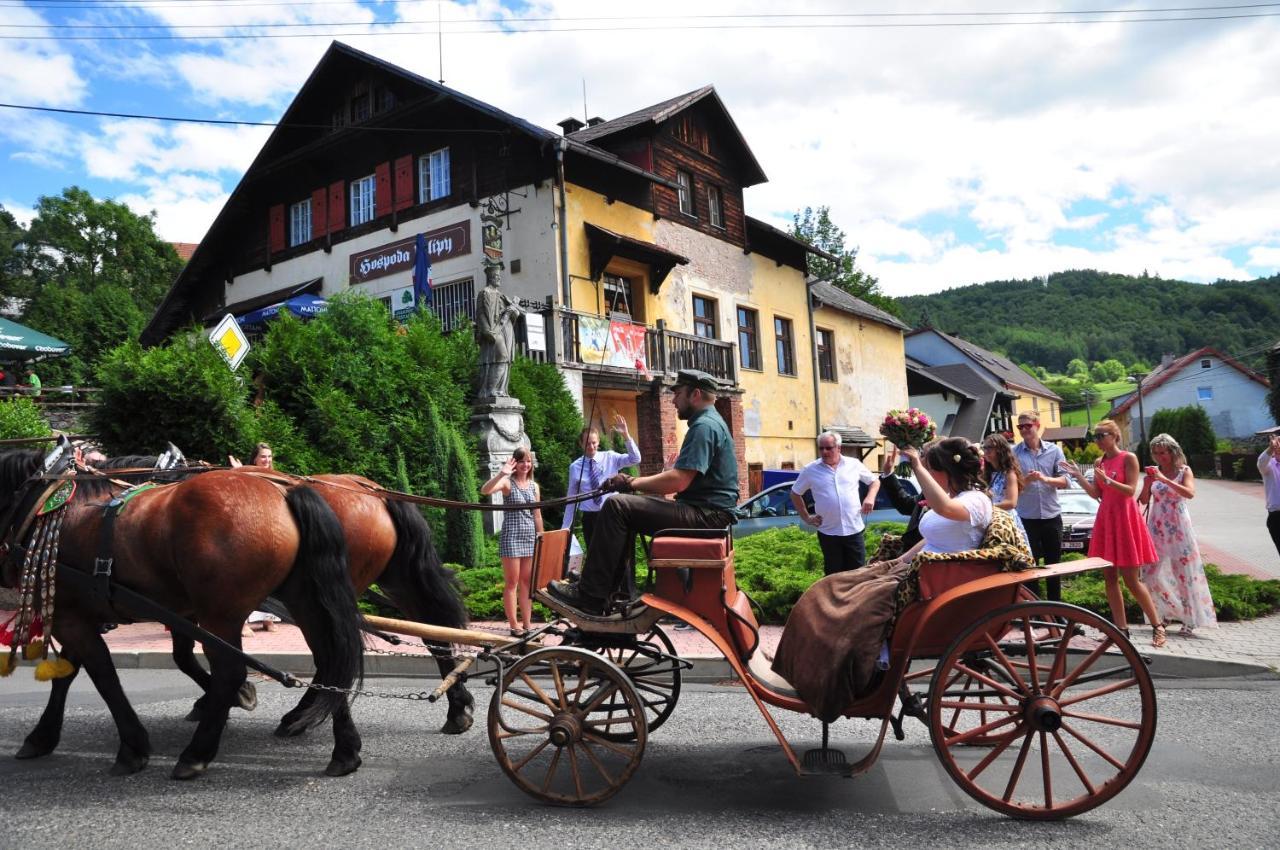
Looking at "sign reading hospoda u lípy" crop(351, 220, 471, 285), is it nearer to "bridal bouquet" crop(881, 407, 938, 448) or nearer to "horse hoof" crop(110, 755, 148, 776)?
Answer: "bridal bouquet" crop(881, 407, 938, 448)

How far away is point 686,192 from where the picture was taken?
23.1m

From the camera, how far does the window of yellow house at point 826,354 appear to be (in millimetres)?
28797

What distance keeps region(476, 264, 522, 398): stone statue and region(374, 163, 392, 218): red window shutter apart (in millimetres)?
7603

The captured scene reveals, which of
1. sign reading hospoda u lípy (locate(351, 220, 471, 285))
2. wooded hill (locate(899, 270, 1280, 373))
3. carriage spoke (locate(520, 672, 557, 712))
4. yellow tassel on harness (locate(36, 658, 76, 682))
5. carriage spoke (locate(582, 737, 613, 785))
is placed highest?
wooded hill (locate(899, 270, 1280, 373))

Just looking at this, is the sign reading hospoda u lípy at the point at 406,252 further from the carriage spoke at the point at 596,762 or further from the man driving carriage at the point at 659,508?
the carriage spoke at the point at 596,762

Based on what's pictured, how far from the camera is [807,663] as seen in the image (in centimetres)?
396

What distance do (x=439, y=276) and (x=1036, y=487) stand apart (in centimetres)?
1528

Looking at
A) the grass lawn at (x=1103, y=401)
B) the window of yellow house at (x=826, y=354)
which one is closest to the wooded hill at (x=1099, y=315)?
the grass lawn at (x=1103, y=401)

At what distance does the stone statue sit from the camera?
48.4ft

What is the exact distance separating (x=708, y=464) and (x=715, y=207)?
20828mm

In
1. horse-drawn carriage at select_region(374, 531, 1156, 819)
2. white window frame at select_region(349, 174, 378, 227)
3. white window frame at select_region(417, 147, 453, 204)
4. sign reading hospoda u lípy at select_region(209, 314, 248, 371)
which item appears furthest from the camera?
white window frame at select_region(349, 174, 378, 227)

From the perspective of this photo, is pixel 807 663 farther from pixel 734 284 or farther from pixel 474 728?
pixel 734 284

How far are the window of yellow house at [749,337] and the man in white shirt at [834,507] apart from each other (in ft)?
55.8

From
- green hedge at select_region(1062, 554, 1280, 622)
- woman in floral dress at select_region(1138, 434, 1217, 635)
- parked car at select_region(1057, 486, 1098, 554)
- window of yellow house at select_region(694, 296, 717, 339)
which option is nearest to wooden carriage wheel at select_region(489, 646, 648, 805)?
woman in floral dress at select_region(1138, 434, 1217, 635)
